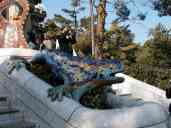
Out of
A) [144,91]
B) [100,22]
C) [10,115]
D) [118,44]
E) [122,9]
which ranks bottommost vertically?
[144,91]

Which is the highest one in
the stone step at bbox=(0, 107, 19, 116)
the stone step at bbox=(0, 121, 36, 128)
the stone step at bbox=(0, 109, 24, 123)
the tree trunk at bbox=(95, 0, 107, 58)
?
the tree trunk at bbox=(95, 0, 107, 58)

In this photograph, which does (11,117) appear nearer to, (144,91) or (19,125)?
(19,125)

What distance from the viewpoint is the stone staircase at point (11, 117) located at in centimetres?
700

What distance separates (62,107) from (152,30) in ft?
90.5

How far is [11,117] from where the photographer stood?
7363mm

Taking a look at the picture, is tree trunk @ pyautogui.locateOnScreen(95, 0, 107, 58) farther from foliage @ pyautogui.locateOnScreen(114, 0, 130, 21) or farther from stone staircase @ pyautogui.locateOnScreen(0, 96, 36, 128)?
stone staircase @ pyautogui.locateOnScreen(0, 96, 36, 128)

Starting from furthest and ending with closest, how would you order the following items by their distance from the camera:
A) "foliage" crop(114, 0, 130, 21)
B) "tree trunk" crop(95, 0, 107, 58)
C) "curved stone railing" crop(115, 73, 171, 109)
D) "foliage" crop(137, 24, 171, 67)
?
"foliage" crop(137, 24, 171, 67), "foliage" crop(114, 0, 130, 21), "tree trunk" crop(95, 0, 107, 58), "curved stone railing" crop(115, 73, 171, 109)

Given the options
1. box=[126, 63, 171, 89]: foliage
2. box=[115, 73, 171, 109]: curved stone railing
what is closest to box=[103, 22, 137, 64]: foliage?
box=[126, 63, 171, 89]: foliage

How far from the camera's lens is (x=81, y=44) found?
3391cm

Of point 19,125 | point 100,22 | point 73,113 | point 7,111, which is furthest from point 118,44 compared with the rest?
point 73,113

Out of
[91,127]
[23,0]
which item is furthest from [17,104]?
[23,0]

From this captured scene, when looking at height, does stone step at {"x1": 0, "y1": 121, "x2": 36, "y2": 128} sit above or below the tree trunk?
below

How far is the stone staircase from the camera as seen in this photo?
7.00m

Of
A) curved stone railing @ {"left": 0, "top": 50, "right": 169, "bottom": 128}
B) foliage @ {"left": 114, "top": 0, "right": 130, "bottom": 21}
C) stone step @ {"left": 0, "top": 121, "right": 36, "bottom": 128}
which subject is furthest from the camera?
foliage @ {"left": 114, "top": 0, "right": 130, "bottom": 21}
